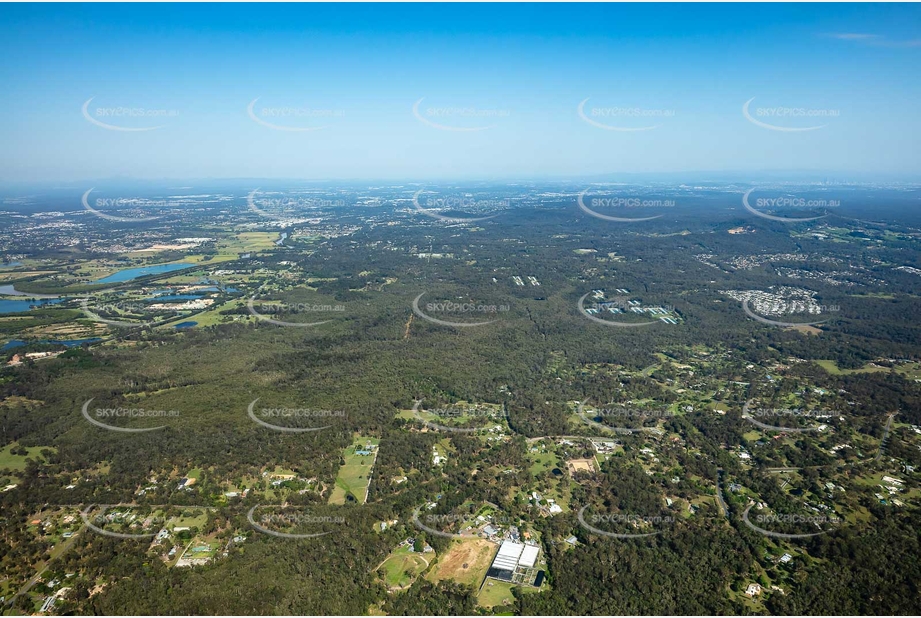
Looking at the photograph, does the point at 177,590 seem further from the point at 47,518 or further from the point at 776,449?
the point at 776,449

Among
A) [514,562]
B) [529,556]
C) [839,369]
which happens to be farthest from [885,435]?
[514,562]

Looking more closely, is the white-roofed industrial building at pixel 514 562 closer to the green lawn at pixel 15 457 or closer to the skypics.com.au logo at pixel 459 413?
the skypics.com.au logo at pixel 459 413

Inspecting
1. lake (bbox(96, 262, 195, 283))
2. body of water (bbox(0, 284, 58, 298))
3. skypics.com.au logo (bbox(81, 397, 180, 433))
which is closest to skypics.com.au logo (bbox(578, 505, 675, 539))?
skypics.com.au logo (bbox(81, 397, 180, 433))

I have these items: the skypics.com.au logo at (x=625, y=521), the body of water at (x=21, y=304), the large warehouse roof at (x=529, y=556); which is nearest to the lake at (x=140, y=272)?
the body of water at (x=21, y=304)

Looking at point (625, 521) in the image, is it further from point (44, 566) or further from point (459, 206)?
point (459, 206)

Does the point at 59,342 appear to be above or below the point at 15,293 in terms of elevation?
below

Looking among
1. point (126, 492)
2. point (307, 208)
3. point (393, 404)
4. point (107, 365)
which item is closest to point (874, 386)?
point (393, 404)

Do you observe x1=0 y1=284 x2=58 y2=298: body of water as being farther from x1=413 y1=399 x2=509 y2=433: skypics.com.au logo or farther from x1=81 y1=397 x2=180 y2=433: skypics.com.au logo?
x1=413 y1=399 x2=509 y2=433: skypics.com.au logo

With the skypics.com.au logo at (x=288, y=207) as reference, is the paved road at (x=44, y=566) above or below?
below
